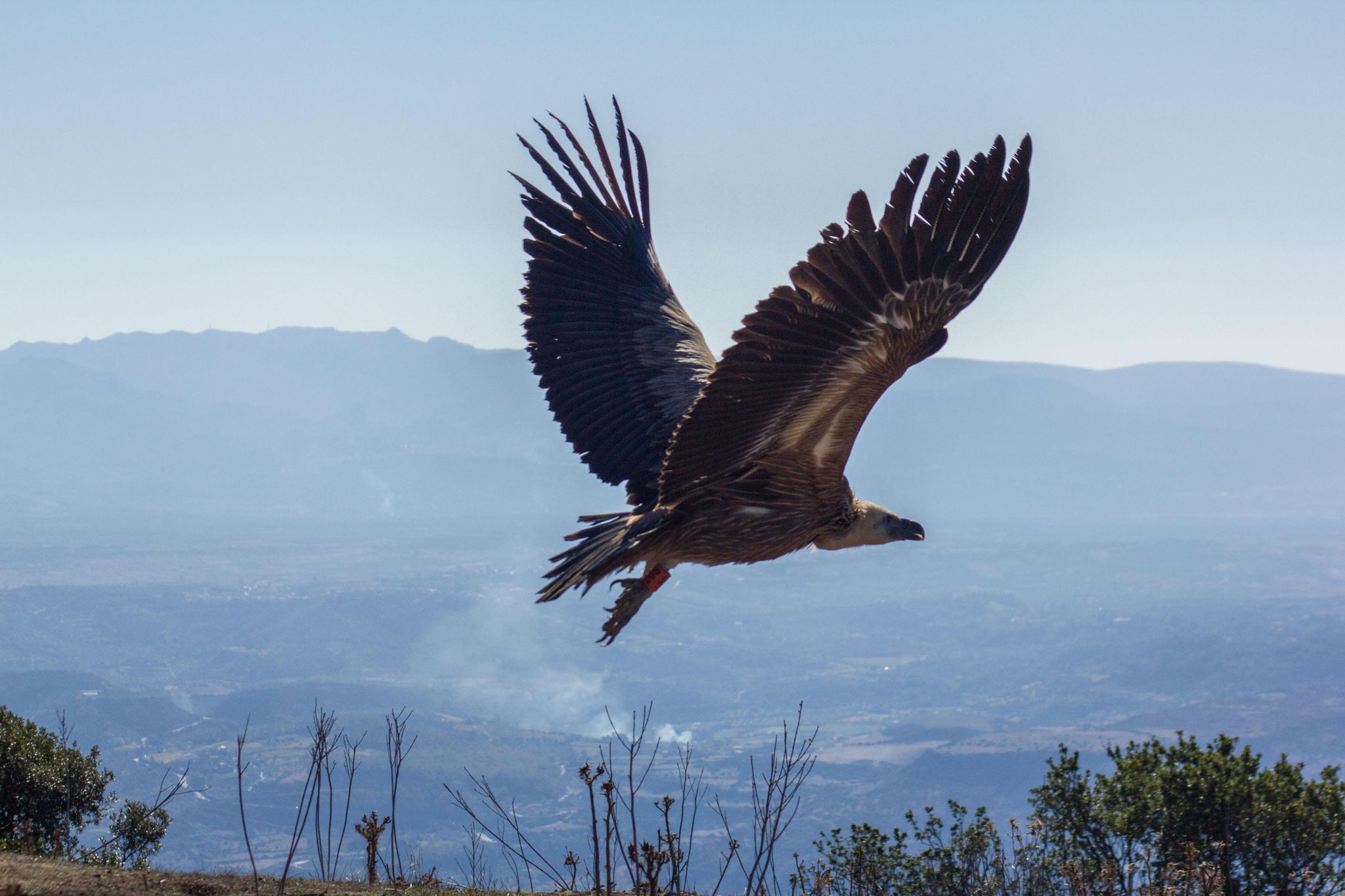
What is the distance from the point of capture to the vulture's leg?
25.5 ft

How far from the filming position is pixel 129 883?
7.44m

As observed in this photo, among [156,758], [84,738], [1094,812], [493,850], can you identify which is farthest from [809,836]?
[1094,812]

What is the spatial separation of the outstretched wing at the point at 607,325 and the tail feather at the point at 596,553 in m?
0.98

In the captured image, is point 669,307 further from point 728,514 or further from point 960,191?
point 960,191

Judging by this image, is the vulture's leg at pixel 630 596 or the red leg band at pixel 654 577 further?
the red leg band at pixel 654 577

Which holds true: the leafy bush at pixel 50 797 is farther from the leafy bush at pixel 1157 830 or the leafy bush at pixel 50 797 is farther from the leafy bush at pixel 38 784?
the leafy bush at pixel 1157 830

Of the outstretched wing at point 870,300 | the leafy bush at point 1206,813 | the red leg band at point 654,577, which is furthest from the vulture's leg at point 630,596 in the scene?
the leafy bush at point 1206,813

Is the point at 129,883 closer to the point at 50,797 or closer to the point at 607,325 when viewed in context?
the point at 607,325

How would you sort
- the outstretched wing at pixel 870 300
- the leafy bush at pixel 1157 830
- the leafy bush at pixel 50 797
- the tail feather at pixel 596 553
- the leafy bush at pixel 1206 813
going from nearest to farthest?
1. the outstretched wing at pixel 870 300
2. the tail feather at pixel 596 553
3. the leafy bush at pixel 1157 830
4. the leafy bush at pixel 50 797
5. the leafy bush at pixel 1206 813

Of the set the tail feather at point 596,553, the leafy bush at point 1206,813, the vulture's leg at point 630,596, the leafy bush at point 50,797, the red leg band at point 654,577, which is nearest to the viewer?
the tail feather at point 596,553

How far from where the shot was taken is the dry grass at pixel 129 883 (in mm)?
7055

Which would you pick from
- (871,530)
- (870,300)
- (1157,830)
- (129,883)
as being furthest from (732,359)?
(1157,830)

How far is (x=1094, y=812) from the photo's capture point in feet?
54.6

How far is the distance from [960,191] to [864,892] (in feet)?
17.6
